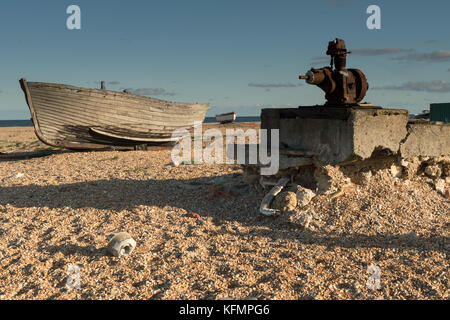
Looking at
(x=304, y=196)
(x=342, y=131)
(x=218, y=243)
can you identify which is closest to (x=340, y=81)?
(x=342, y=131)

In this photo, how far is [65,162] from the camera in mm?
10945

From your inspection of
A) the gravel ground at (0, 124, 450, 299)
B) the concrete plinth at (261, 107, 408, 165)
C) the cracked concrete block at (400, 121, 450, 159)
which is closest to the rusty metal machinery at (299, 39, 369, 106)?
the concrete plinth at (261, 107, 408, 165)

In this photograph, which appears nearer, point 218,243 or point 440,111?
point 218,243

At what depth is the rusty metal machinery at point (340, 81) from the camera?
5.42 meters

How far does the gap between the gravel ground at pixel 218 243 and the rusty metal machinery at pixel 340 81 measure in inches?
54.7

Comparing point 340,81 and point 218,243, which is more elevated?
point 340,81

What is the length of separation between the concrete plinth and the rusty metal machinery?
0.35 meters

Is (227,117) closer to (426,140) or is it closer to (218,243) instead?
(426,140)

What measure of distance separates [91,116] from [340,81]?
400 inches

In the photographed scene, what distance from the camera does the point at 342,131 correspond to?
513 centimetres

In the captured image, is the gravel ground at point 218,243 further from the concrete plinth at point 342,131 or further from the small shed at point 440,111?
the small shed at point 440,111

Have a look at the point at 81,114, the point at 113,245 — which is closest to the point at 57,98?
the point at 81,114

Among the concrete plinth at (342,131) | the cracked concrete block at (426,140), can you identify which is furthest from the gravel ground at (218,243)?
the concrete plinth at (342,131)
